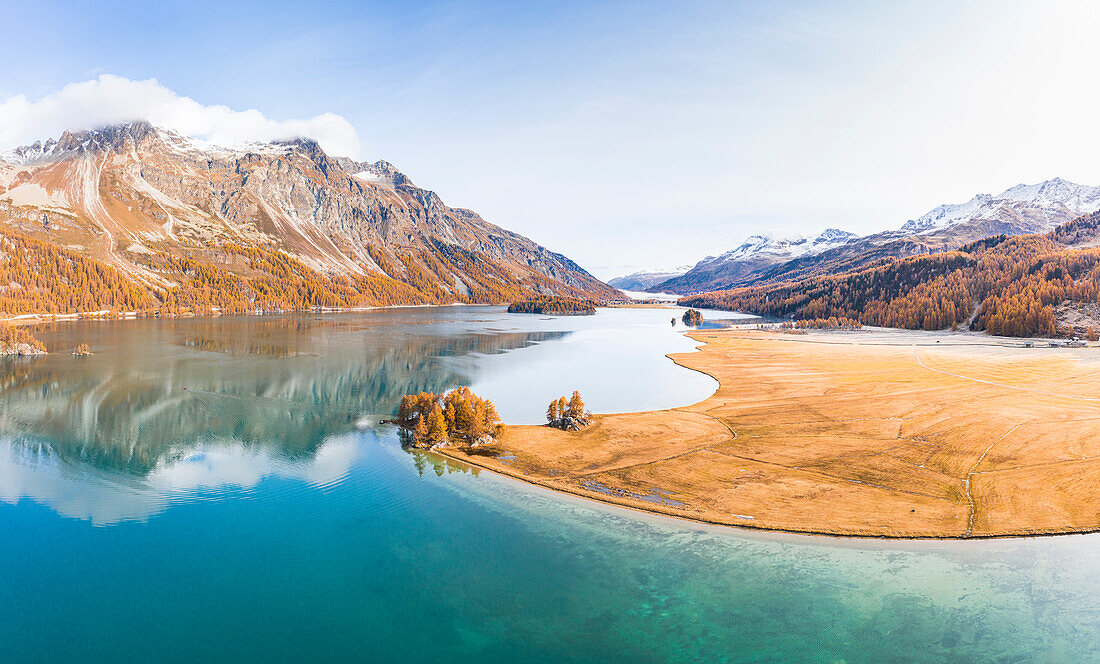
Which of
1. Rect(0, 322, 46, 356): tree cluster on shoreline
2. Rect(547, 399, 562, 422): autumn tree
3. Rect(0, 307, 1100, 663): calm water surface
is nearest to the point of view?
Rect(0, 307, 1100, 663): calm water surface

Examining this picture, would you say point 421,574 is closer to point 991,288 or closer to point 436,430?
point 436,430

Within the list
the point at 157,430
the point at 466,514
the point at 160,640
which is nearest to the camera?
the point at 160,640

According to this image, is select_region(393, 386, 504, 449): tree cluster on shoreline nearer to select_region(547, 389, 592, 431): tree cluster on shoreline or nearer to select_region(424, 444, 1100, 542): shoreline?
select_region(547, 389, 592, 431): tree cluster on shoreline

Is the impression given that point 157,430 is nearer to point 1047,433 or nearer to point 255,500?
point 255,500

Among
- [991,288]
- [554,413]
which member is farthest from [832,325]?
[554,413]

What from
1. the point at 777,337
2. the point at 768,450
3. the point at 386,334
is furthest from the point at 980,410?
the point at 386,334

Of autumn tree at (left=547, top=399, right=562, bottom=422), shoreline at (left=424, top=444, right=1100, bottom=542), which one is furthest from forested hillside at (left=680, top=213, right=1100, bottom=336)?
autumn tree at (left=547, top=399, right=562, bottom=422)
